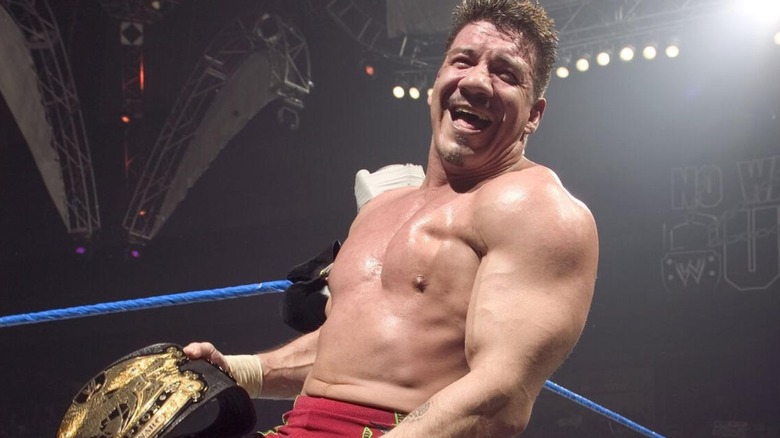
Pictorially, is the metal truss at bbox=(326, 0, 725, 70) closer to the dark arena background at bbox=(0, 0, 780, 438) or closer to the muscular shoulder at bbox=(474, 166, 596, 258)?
→ the dark arena background at bbox=(0, 0, 780, 438)

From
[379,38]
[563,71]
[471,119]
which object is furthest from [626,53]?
[471,119]

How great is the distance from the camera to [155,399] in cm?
117

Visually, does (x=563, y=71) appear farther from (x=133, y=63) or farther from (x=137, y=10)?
(x=133, y=63)

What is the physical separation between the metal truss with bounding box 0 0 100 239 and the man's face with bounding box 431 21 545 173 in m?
5.43

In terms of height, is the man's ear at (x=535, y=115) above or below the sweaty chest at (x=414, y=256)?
above

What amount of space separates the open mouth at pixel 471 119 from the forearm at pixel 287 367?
1.64ft

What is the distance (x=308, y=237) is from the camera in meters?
6.79

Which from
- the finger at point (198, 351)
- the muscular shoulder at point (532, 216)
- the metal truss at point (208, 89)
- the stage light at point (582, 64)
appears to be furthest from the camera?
the metal truss at point (208, 89)

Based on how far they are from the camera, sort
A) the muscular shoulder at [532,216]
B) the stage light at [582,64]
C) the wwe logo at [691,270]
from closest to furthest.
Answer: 1. the muscular shoulder at [532,216]
2. the stage light at [582,64]
3. the wwe logo at [691,270]

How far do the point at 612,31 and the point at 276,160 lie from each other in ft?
9.68

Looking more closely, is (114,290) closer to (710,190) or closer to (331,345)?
(710,190)

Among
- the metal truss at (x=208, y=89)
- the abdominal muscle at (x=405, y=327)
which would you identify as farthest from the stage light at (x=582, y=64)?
the abdominal muscle at (x=405, y=327)

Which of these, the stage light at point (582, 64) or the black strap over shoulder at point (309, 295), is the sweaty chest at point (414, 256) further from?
the stage light at point (582, 64)

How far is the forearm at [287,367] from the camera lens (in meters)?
1.53
